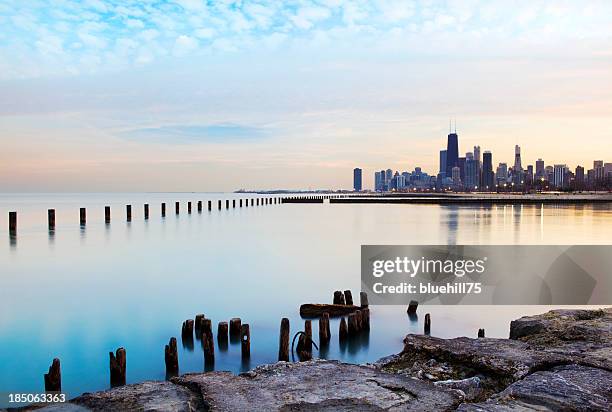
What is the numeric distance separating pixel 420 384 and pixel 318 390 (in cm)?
122

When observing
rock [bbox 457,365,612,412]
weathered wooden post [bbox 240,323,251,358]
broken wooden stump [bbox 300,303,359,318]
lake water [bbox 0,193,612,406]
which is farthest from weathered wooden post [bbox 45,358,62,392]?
broken wooden stump [bbox 300,303,359,318]

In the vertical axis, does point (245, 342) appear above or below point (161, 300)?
above

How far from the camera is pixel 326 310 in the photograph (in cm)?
1149

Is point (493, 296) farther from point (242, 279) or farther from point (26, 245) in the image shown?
point (26, 245)

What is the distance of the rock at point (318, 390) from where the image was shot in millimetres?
5445

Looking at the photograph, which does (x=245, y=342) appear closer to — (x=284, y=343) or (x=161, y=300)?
(x=284, y=343)

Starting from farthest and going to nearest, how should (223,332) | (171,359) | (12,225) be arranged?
(12,225), (223,332), (171,359)

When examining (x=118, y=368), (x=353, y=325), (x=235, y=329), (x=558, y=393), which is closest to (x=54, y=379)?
(x=118, y=368)

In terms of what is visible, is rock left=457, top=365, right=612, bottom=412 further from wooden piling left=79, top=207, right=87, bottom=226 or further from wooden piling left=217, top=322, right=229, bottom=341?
wooden piling left=79, top=207, right=87, bottom=226

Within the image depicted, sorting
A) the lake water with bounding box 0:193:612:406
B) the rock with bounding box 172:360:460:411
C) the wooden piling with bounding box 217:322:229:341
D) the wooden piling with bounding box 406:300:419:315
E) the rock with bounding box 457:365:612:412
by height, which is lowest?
the lake water with bounding box 0:193:612:406

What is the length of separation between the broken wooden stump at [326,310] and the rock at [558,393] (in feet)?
17.5

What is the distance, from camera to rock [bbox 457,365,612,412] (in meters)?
5.28

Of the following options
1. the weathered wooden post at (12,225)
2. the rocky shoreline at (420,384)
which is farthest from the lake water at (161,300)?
the rocky shoreline at (420,384)

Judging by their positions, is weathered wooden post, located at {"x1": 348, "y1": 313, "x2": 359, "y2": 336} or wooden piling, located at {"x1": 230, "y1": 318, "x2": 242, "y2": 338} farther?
weathered wooden post, located at {"x1": 348, "y1": 313, "x2": 359, "y2": 336}
